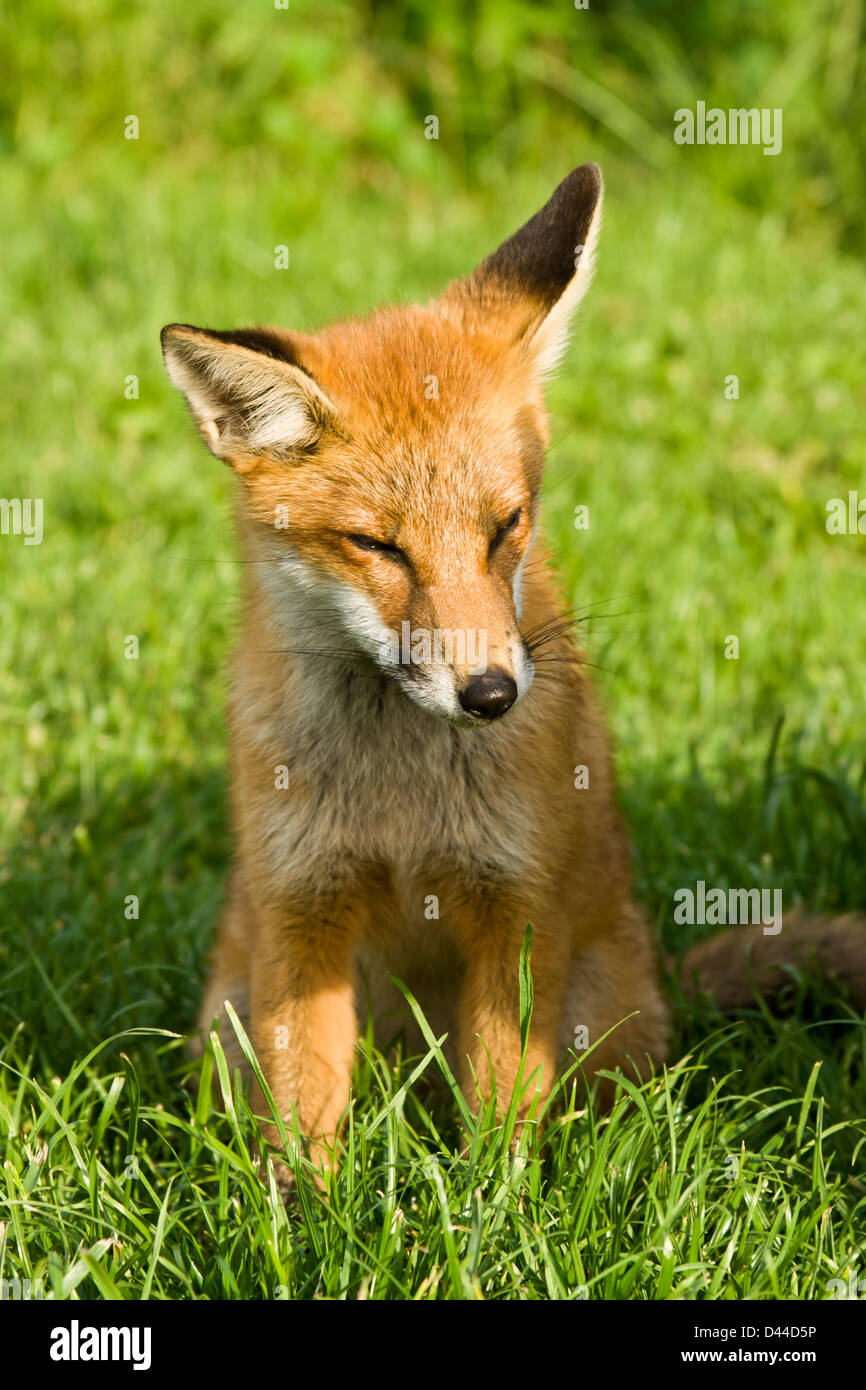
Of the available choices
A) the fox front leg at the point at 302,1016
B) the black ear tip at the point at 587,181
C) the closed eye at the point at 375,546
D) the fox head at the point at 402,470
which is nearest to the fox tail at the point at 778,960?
the fox front leg at the point at 302,1016

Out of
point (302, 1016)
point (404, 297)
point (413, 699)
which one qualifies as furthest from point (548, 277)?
point (302, 1016)

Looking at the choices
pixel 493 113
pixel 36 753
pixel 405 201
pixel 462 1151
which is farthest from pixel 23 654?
pixel 493 113

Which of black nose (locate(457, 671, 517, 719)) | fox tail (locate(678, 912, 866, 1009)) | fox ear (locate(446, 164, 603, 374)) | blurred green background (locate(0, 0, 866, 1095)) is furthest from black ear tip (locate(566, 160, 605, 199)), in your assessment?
fox tail (locate(678, 912, 866, 1009))

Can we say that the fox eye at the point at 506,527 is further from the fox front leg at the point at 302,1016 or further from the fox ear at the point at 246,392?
the fox front leg at the point at 302,1016

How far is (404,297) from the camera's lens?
446 cm

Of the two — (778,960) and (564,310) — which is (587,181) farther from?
(778,960)

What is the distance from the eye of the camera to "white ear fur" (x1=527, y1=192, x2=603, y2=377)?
350cm

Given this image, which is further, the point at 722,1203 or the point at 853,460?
the point at 853,460

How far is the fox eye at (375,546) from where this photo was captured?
308 cm

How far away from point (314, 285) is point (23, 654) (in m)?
3.75

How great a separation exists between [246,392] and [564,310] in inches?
35.4

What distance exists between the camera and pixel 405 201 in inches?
422
